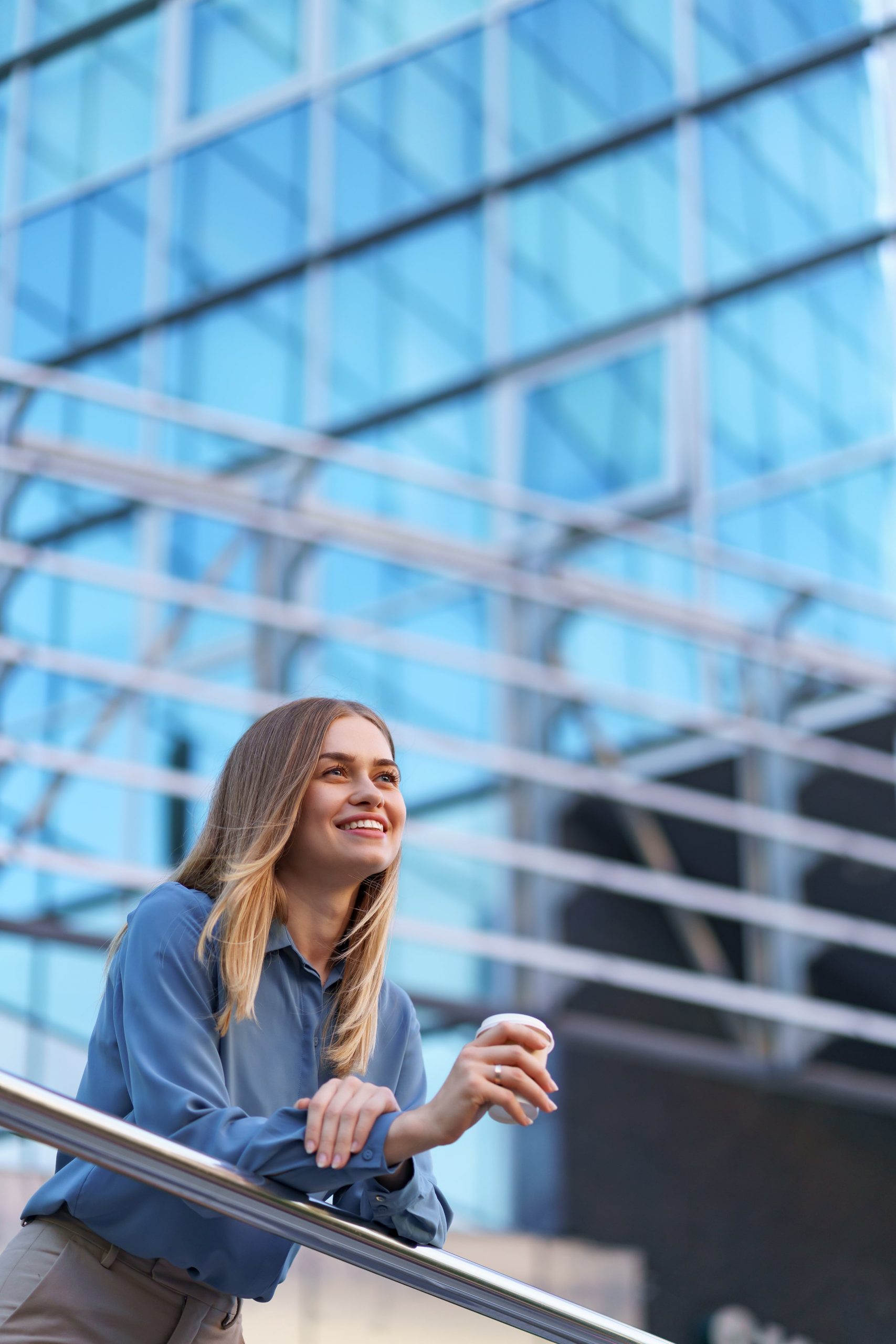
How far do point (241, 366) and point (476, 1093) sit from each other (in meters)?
12.7

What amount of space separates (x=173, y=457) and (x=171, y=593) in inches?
275

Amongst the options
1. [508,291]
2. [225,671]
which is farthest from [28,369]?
[508,291]

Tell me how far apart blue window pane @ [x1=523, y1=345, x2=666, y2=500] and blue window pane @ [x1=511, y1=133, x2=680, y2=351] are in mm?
421

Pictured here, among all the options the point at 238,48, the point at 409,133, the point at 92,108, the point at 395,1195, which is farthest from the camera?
the point at 92,108

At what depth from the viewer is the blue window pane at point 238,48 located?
1448 centimetres

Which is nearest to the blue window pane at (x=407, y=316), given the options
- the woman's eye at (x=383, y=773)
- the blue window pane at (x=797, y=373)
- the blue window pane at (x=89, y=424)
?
the blue window pane at (x=89, y=424)

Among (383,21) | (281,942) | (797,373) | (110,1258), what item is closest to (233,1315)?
(110,1258)

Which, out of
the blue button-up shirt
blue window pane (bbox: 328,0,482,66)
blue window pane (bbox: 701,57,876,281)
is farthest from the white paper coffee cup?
blue window pane (bbox: 328,0,482,66)

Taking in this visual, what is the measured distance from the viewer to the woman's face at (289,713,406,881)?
2021mm

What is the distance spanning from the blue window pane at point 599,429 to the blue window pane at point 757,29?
2122 mm

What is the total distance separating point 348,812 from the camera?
2.03m

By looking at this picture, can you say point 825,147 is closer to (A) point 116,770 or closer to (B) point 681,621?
(B) point 681,621

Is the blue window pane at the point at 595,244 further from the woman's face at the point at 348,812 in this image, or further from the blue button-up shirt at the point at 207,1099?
the blue button-up shirt at the point at 207,1099

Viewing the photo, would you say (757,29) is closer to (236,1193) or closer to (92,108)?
(92,108)
